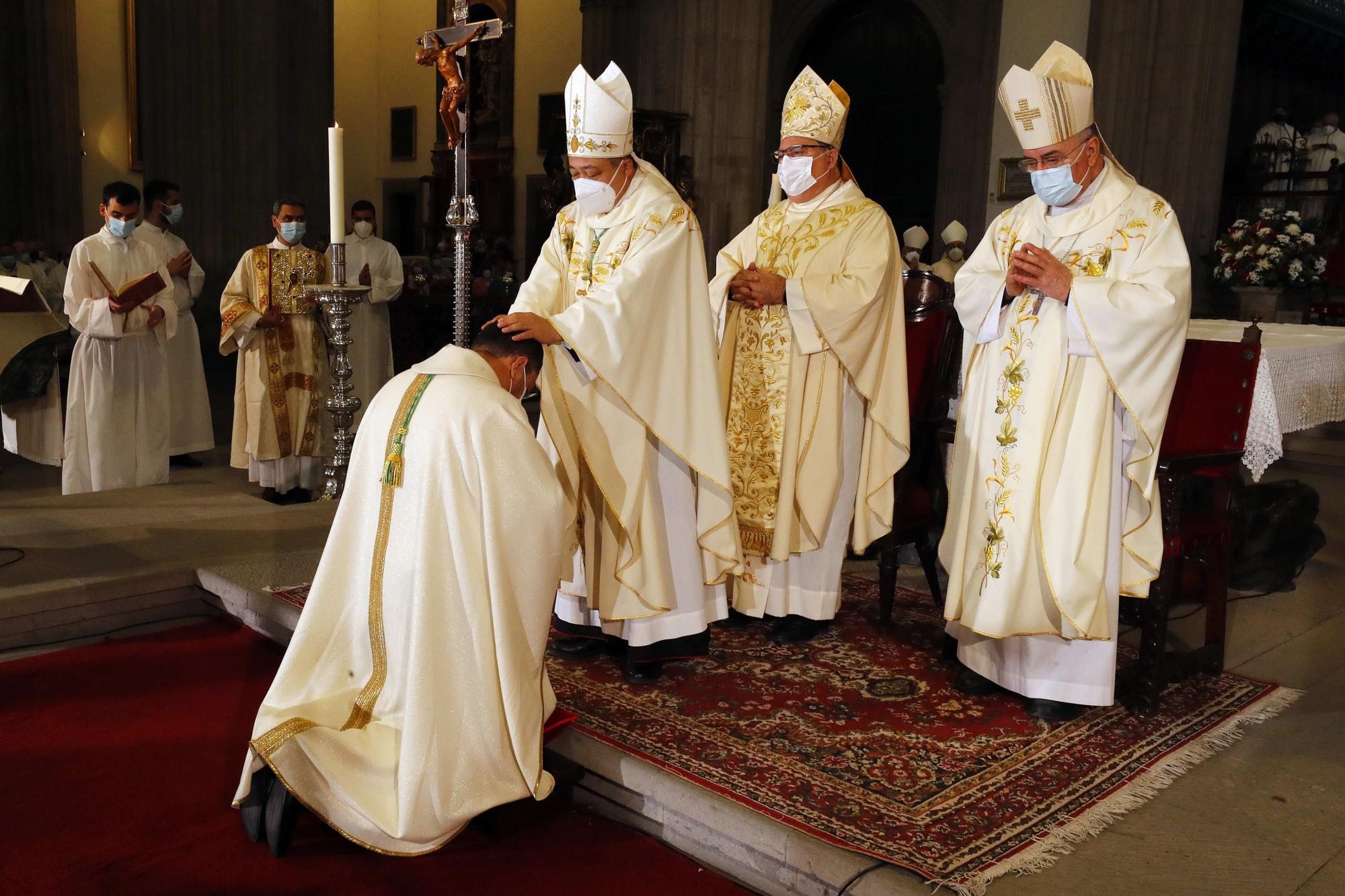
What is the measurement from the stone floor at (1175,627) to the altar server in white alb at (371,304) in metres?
1.65

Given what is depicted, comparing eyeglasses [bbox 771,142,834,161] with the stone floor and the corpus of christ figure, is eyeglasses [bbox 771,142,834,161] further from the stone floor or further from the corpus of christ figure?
the stone floor

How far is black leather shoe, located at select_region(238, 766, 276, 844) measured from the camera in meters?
2.57

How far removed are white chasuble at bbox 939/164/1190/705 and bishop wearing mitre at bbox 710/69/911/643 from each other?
375 mm

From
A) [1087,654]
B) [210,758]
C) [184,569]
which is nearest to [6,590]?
[184,569]

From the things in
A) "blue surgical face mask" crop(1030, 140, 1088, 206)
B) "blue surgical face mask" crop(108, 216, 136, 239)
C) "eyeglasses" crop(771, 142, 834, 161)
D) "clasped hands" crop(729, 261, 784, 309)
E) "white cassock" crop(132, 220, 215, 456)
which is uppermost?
"eyeglasses" crop(771, 142, 834, 161)

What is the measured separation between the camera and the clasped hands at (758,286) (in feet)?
12.2

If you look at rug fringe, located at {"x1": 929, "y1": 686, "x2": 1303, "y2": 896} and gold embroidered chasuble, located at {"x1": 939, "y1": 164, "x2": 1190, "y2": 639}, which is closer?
rug fringe, located at {"x1": 929, "y1": 686, "x2": 1303, "y2": 896}

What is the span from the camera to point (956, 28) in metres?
12.0

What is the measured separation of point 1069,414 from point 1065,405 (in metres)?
0.03

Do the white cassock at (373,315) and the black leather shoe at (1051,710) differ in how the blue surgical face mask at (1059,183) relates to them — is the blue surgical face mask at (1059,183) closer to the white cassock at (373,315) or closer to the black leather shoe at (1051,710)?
the black leather shoe at (1051,710)

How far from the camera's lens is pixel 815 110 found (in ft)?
12.3

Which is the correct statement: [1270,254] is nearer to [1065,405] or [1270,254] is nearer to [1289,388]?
[1289,388]

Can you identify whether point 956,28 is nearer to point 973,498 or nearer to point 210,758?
point 973,498

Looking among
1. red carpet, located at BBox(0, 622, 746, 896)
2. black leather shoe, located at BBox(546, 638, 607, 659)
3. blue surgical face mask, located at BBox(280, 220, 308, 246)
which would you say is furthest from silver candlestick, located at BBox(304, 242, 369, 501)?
red carpet, located at BBox(0, 622, 746, 896)
